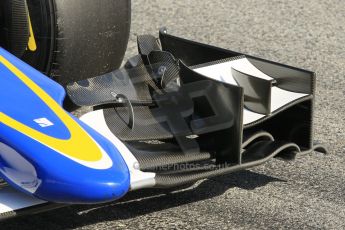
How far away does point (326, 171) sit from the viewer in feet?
14.3

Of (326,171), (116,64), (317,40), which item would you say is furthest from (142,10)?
(326,171)

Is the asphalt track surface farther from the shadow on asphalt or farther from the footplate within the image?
the footplate

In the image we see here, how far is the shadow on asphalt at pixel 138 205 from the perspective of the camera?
3734mm

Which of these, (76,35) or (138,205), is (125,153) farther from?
(76,35)

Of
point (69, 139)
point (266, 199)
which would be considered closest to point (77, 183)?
point (69, 139)

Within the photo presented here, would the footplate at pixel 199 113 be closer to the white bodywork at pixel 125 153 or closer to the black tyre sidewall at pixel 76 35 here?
the white bodywork at pixel 125 153

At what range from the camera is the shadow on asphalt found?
3.73 meters

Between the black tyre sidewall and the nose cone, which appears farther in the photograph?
the black tyre sidewall

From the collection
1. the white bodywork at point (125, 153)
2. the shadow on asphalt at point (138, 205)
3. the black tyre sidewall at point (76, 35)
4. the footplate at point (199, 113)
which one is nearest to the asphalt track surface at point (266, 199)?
the shadow on asphalt at point (138, 205)

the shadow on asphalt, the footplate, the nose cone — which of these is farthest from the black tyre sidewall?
the nose cone

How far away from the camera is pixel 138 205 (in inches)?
154

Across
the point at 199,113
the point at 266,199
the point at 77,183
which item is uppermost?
the point at 199,113

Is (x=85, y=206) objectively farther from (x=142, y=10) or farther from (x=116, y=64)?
(x=142, y=10)

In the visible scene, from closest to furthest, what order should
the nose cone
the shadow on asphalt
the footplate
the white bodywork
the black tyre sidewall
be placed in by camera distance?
the nose cone
the white bodywork
the footplate
the shadow on asphalt
the black tyre sidewall
